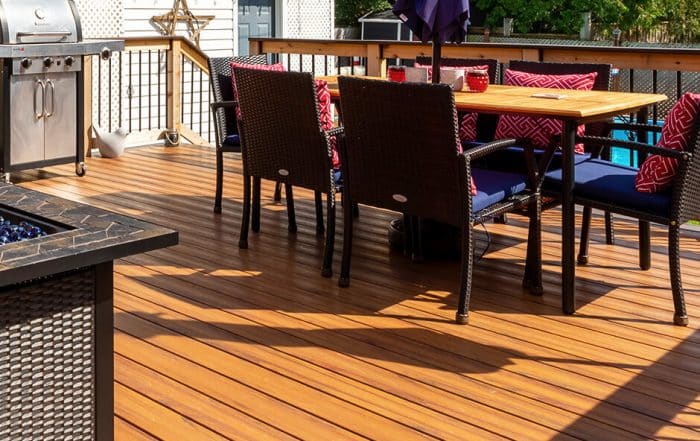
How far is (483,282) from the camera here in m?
4.49

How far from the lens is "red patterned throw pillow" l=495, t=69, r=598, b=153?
5199 millimetres

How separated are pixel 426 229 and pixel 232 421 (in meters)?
2.16

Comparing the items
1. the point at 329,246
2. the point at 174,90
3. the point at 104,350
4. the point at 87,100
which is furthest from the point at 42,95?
the point at 104,350

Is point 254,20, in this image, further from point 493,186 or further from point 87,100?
point 493,186

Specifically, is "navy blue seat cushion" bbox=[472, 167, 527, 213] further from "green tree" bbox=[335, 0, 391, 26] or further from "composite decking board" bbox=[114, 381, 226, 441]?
"green tree" bbox=[335, 0, 391, 26]

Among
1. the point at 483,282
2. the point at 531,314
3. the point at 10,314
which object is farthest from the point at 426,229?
the point at 10,314

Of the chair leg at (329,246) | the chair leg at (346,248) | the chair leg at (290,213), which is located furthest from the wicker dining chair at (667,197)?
the chair leg at (290,213)

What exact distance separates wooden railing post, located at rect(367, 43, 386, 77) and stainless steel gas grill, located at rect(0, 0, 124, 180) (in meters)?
1.91

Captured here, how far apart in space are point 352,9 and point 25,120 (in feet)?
59.8

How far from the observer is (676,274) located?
3.87m

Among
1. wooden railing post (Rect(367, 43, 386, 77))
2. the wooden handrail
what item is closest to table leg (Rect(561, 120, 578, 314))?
the wooden handrail

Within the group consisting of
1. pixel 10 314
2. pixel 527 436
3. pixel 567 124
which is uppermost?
pixel 567 124

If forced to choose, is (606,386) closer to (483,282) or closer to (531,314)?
(531,314)

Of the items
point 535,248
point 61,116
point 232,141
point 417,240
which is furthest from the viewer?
point 61,116
